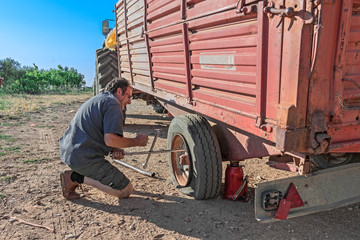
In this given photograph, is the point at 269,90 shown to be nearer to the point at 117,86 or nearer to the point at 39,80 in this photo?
the point at 117,86

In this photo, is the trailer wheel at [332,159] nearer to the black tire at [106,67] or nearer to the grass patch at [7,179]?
the grass patch at [7,179]

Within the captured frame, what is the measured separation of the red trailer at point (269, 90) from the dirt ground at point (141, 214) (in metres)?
0.30

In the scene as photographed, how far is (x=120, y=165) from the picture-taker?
4770mm

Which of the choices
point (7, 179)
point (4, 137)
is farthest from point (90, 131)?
point (4, 137)

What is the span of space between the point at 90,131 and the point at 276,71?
80.5 inches

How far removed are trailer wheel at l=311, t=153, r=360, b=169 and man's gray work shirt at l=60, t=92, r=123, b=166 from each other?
7.36 ft

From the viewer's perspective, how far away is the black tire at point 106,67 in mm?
7512

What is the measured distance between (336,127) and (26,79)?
1778cm

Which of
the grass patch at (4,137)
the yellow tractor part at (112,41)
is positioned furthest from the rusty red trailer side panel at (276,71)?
the yellow tractor part at (112,41)

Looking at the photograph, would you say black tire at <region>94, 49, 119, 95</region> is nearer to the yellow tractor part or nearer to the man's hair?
the yellow tractor part

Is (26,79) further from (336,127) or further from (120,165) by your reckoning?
(336,127)

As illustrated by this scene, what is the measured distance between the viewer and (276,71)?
2162 millimetres

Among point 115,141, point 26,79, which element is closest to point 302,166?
point 115,141

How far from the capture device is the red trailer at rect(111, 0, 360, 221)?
202cm
